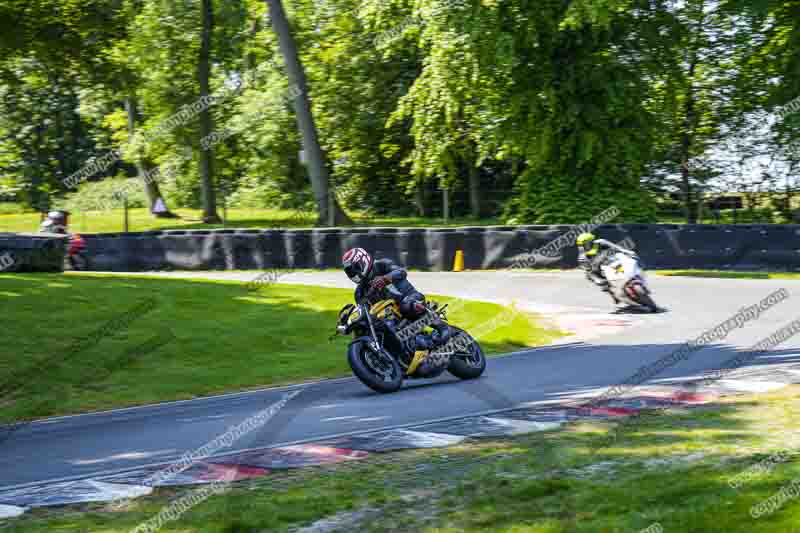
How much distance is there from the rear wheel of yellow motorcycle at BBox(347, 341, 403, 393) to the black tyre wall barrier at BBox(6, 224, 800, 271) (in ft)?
41.8

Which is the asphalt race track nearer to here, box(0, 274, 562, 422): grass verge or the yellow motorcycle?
the yellow motorcycle

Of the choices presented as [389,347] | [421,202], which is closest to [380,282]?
[389,347]

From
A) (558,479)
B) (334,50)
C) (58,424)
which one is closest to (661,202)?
(334,50)

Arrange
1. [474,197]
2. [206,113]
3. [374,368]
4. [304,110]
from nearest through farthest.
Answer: [374,368] < [474,197] < [304,110] < [206,113]

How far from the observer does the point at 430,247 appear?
88.9ft

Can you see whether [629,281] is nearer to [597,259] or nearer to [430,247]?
[597,259]

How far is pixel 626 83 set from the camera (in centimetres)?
2878

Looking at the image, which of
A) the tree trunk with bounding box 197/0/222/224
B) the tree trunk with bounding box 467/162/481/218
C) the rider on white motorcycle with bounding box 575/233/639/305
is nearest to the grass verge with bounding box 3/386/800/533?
the rider on white motorcycle with bounding box 575/233/639/305

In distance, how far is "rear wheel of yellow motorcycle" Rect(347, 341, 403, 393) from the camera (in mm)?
11477

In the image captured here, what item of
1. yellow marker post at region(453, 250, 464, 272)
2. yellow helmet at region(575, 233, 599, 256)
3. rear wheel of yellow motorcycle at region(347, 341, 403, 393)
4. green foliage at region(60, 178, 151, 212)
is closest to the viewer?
rear wheel of yellow motorcycle at region(347, 341, 403, 393)

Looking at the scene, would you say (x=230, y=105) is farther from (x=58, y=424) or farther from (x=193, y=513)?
(x=193, y=513)

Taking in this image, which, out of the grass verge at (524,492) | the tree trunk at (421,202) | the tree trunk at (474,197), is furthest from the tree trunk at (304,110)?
the grass verge at (524,492)

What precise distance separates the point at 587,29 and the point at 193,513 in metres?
24.0

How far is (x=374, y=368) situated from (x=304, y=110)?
75.0 feet
